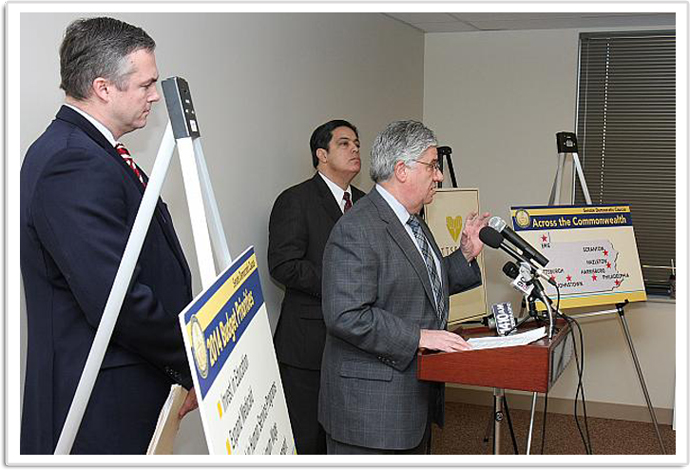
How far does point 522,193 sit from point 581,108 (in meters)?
0.70

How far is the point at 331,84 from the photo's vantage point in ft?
15.4

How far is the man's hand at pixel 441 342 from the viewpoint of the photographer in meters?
2.72

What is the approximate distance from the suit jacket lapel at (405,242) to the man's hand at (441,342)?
13cm

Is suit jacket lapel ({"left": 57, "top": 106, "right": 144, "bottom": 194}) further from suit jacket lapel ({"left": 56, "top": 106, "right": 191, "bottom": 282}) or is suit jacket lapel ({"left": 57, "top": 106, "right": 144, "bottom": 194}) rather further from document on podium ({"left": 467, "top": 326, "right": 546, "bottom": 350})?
document on podium ({"left": 467, "top": 326, "right": 546, "bottom": 350})

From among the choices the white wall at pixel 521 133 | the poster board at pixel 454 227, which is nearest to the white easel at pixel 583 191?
the poster board at pixel 454 227

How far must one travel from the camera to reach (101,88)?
2164 millimetres

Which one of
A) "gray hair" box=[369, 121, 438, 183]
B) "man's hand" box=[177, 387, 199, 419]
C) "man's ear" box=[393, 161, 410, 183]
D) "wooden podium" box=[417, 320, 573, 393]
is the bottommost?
"wooden podium" box=[417, 320, 573, 393]

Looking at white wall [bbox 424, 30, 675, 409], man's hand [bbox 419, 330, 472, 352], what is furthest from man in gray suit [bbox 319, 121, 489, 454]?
white wall [bbox 424, 30, 675, 409]

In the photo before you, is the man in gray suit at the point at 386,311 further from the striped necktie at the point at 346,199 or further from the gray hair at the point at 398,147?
the striped necktie at the point at 346,199

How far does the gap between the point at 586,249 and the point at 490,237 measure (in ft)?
5.33

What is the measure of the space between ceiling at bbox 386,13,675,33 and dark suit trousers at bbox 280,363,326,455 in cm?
251

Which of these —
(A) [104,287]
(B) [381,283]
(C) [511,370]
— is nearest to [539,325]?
(C) [511,370]

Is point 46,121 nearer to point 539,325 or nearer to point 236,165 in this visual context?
point 236,165

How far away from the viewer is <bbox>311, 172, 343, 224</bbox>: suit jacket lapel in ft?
13.5
